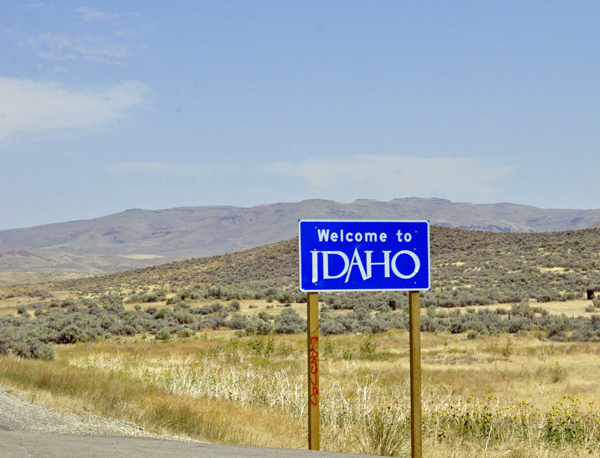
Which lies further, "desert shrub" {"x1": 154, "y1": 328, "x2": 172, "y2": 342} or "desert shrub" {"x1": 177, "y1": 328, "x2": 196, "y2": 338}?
"desert shrub" {"x1": 177, "y1": 328, "x2": 196, "y2": 338}

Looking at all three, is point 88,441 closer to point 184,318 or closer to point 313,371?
point 313,371

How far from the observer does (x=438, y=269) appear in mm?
62844

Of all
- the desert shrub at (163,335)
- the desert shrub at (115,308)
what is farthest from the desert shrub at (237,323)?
the desert shrub at (115,308)

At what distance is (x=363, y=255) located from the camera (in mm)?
6910

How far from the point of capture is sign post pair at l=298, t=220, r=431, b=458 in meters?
6.75

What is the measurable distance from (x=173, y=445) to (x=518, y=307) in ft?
100

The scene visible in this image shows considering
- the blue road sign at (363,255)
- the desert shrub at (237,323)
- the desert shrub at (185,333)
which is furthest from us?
the desert shrub at (237,323)

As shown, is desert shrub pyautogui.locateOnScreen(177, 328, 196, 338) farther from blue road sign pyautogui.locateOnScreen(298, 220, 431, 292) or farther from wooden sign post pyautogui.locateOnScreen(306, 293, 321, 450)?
blue road sign pyautogui.locateOnScreen(298, 220, 431, 292)

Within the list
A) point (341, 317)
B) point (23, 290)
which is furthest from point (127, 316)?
point (23, 290)

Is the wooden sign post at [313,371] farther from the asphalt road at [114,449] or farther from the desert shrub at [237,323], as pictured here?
the desert shrub at [237,323]

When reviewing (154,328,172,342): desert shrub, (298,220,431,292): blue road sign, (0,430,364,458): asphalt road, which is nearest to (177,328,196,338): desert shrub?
(154,328,172,342): desert shrub

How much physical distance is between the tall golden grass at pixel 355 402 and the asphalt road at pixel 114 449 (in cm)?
138

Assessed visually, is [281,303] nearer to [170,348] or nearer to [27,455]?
[170,348]

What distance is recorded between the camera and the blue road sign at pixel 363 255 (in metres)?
6.73
